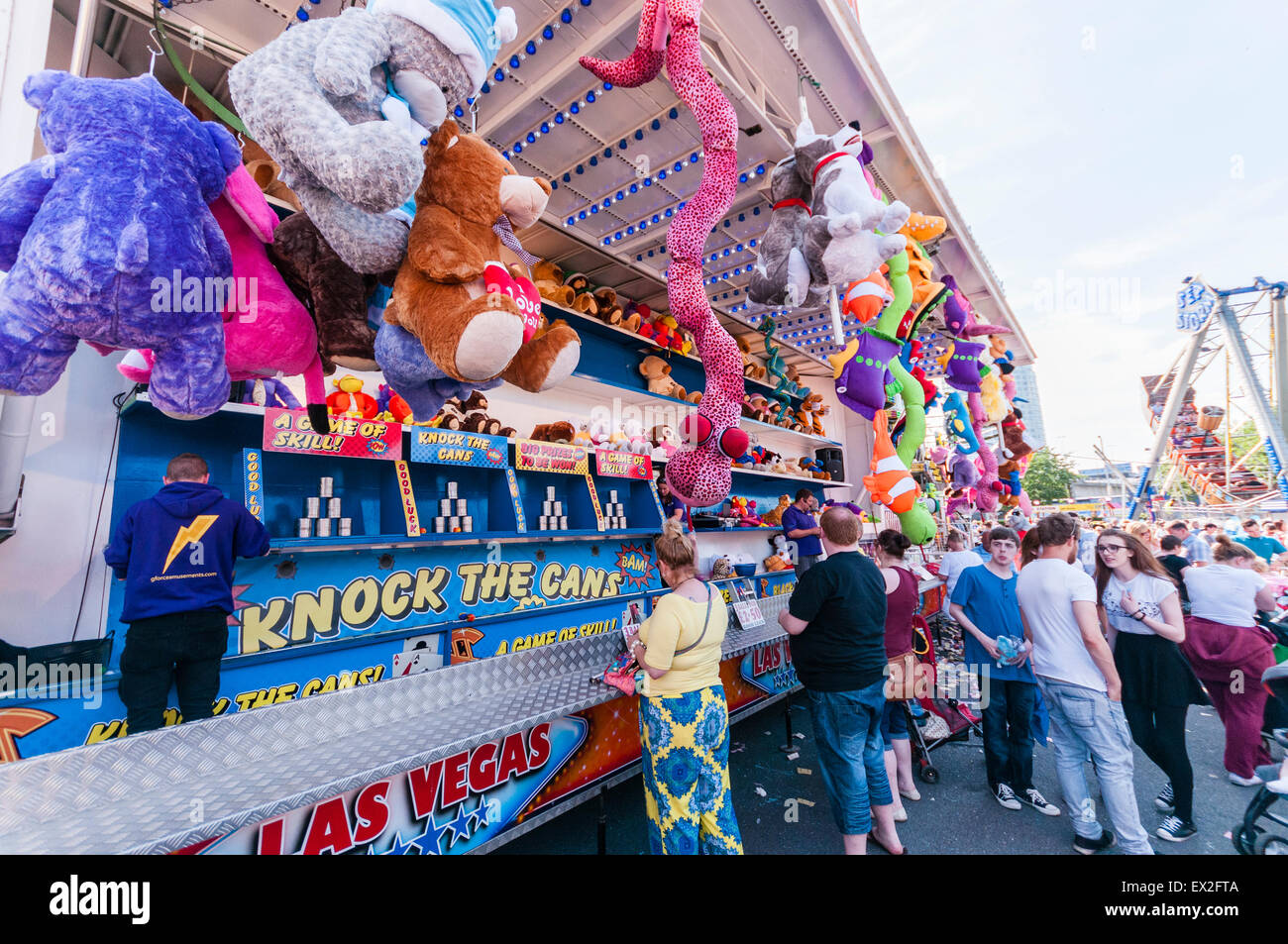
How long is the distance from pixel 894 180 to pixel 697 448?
134 inches

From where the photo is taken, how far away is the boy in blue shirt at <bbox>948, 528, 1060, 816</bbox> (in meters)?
2.99

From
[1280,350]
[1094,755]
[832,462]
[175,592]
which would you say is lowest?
[1094,755]

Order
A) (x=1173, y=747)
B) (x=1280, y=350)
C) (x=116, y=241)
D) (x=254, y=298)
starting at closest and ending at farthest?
(x=116, y=241) < (x=254, y=298) < (x=1173, y=747) < (x=1280, y=350)

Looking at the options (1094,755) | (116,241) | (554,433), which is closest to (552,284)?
(554,433)

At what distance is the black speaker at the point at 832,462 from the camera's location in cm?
767

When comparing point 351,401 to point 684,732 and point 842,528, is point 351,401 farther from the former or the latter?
point 842,528

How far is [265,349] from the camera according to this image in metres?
1.10

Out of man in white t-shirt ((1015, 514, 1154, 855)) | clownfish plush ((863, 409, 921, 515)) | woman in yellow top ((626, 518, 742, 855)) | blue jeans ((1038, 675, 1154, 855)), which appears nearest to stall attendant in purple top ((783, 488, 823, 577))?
man in white t-shirt ((1015, 514, 1154, 855))

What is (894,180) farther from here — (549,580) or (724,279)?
(549,580)

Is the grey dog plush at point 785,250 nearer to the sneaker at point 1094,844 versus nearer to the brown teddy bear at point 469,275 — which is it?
the brown teddy bear at point 469,275

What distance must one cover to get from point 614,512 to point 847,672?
8.40ft

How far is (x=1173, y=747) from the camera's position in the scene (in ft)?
8.93
